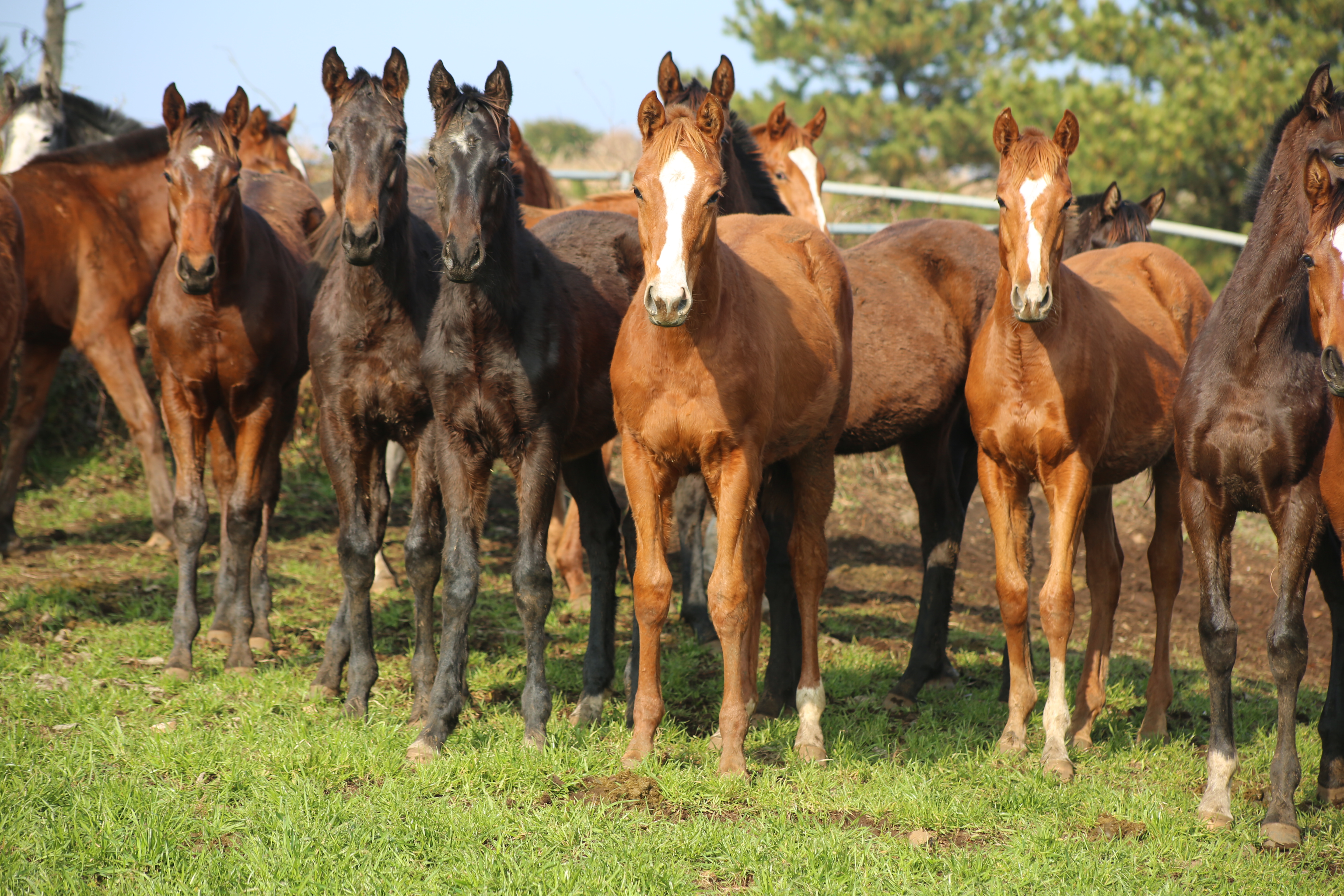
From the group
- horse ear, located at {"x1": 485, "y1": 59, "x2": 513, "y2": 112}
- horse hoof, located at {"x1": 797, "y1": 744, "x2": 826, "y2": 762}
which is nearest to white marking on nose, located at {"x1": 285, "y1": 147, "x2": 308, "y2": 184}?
horse ear, located at {"x1": 485, "y1": 59, "x2": 513, "y2": 112}

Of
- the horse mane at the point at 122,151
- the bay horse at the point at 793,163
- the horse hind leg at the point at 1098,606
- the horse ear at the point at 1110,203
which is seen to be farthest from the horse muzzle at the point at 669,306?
the horse mane at the point at 122,151

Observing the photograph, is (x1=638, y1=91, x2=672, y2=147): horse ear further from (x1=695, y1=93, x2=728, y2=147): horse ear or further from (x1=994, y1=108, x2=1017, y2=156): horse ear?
(x1=994, y1=108, x2=1017, y2=156): horse ear

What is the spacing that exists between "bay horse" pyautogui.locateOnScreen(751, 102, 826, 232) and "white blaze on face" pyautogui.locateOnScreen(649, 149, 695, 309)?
4110 millimetres

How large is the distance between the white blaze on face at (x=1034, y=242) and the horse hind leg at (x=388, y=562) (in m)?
4.31

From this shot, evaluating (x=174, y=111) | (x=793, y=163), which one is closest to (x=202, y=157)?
(x=174, y=111)

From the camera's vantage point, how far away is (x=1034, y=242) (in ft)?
16.0

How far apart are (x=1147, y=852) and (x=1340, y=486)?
5.13ft

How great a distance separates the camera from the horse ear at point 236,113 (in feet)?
19.6

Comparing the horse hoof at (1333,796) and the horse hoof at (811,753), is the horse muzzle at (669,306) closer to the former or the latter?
the horse hoof at (811,753)

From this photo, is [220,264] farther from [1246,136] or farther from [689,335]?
[1246,136]

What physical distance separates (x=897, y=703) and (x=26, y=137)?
8.90 meters

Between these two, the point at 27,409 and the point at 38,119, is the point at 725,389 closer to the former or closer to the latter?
the point at 27,409

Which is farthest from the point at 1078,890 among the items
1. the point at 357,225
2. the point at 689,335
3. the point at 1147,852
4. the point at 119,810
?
the point at 357,225

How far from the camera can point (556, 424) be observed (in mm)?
4949
